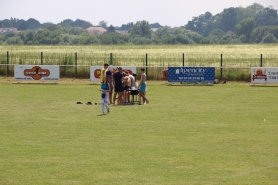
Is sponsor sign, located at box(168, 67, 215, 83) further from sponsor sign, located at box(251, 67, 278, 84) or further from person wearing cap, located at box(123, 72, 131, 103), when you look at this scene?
person wearing cap, located at box(123, 72, 131, 103)

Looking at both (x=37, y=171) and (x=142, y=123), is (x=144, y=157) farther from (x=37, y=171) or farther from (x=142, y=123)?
(x=142, y=123)

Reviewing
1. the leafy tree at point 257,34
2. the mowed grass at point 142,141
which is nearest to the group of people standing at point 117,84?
the mowed grass at point 142,141

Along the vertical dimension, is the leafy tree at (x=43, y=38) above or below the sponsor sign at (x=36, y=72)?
above

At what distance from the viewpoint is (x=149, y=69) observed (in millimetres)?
45156

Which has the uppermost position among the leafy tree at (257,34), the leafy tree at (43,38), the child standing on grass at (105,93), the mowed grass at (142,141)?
the leafy tree at (257,34)

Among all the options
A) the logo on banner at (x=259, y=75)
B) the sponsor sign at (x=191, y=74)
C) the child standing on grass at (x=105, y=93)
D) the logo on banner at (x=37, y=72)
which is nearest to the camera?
the child standing on grass at (x=105, y=93)

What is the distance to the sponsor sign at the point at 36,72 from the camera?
42.8 meters

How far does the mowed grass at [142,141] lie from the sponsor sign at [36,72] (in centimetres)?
1158

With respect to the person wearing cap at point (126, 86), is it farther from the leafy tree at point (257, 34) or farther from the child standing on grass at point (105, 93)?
the leafy tree at point (257, 34)

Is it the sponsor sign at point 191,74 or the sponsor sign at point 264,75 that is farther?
the sponsor sign at point 191,74

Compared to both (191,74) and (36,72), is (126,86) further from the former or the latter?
(36,72)

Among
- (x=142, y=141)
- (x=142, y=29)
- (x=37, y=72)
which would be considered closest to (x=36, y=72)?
(x=37, y=72)

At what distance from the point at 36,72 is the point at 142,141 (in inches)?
1013

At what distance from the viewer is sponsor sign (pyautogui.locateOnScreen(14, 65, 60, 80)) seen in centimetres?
4284
